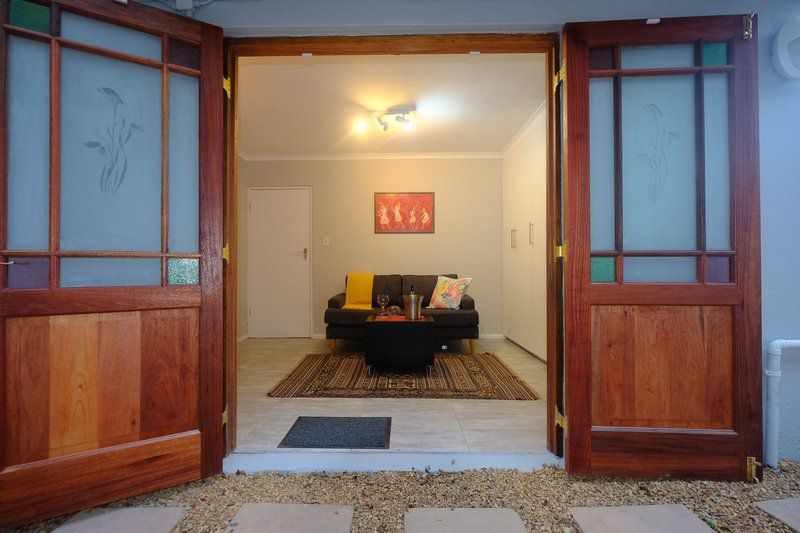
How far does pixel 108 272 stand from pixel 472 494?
180cm

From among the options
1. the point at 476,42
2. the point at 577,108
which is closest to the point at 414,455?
the point at 577,108

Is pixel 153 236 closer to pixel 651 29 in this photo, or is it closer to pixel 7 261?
pixel 7 261

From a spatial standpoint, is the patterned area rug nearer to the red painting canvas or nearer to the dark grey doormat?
the dark grey doormat

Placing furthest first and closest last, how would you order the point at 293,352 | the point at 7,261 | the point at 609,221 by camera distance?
the point at 293,352
the point at 609,221
the point at 7,261

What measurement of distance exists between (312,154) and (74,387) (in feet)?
14.6

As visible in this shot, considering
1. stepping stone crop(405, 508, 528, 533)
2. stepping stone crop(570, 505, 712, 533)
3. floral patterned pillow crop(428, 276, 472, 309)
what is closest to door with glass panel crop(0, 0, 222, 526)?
stepping stone crop(405, 508, 528, 533)

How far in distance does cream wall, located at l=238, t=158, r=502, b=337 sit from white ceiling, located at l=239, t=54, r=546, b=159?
28cm

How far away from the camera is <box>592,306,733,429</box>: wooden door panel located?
171cm

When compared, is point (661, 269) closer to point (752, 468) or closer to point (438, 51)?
point (752, 468)

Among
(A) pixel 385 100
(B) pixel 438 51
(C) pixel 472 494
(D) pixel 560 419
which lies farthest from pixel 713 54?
(A) pixel 385 100

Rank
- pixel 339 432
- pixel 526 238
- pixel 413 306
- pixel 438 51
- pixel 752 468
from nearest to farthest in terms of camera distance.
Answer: pixel 752 468 → pixel 438 51 → pixel 339 432 → pixel 413 306 → pixel 526 238

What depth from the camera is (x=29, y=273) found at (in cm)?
147

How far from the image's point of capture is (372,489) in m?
1.66

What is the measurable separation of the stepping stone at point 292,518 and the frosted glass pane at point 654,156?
169 cm
